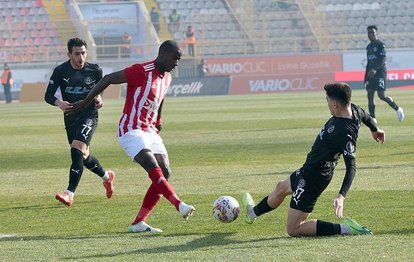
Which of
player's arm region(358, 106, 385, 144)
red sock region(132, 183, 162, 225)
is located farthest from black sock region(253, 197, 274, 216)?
player's arm region(358, 106, 385, 144)

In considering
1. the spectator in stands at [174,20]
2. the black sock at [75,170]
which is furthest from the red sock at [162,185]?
the spectator in stands at [174,20]

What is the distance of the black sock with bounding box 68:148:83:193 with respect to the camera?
12227mm

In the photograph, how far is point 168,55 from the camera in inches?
393

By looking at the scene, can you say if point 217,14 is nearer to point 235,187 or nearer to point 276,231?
point 235,187

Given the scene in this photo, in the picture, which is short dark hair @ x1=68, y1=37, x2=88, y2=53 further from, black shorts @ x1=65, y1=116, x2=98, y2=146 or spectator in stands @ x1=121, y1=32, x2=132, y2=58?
spectator in stands @ x1=121, y1=32, x2=132, y2=58

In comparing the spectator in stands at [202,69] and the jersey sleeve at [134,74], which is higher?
the jersey sleeve at [134,74]

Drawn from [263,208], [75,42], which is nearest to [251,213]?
[263,208]

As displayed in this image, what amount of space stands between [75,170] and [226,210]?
3256 mm

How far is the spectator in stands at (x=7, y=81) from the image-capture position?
47.4 meters

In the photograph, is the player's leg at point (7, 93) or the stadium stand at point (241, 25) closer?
the player's leg at point (7, 93)

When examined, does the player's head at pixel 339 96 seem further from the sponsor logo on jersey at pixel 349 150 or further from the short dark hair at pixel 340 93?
the sponsor logo on jersey at pixel 349 150

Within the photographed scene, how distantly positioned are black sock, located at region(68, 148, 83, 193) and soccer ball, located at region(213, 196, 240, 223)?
307 centimetres

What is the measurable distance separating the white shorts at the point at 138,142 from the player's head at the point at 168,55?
69 centimetres

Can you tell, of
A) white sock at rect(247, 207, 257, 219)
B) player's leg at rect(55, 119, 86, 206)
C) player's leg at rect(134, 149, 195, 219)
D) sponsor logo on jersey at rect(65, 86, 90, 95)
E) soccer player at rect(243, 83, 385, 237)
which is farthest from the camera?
sponsor logo on jersey at rect(65, 86, 90, 95)
